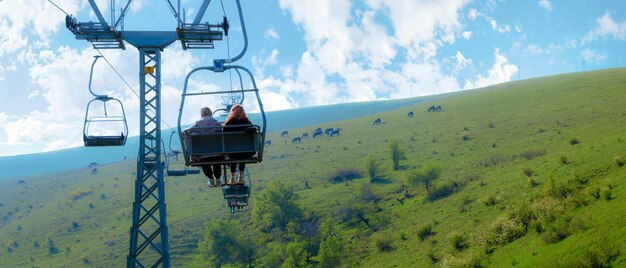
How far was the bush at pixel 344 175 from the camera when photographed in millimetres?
77125

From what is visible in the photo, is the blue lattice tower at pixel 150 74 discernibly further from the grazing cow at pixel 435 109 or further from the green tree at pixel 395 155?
the grazing cow at pixel 435 109

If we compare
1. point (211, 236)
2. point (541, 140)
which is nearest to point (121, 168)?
point (211, 236)

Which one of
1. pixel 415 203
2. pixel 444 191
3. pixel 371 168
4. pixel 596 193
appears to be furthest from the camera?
pixel 371 168

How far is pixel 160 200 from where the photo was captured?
15359 millimetres

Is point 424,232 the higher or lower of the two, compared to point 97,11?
lower

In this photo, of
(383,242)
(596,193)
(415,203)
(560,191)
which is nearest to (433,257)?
(383,242)

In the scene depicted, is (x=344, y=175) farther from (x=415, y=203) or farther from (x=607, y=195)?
(x=607, y=195)

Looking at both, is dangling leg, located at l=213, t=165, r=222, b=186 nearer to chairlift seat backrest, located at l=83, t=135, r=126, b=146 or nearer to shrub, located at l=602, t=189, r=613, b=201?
chairlift seat backrest, located at l=83, t=135, r=126, b=146

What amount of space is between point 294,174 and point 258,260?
28.6 metres

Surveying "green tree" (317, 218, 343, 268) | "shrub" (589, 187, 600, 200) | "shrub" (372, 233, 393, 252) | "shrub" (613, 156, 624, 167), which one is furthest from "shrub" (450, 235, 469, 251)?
"shrub" (613, 156, 624, 167)

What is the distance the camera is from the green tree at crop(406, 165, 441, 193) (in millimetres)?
62281

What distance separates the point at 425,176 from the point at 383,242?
14584mm

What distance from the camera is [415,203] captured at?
192 feet

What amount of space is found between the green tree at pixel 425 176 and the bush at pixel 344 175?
1376cm
